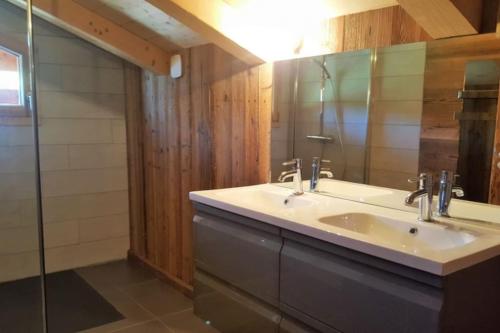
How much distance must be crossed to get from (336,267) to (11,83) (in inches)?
106

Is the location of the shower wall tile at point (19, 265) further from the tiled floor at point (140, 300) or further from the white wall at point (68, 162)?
the tiled floor at point (140, 300)

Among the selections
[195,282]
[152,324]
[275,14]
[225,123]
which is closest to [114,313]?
[152,324]

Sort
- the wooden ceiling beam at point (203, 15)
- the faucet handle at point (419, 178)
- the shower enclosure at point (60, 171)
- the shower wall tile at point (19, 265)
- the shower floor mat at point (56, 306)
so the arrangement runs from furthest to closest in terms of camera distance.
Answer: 1. the shower wall tile at point (19, 265)
2. the shower enclosure at point (60, 171)
3. the shower floor mat at point (56, 306)
4. the wooden ceiling beam at point (203, 15)
5. the faucet handle at point (419, 178)

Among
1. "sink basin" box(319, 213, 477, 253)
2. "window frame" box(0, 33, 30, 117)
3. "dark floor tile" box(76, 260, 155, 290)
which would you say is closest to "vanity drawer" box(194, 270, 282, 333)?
"sink basin" box(319, 213, 477, 253)

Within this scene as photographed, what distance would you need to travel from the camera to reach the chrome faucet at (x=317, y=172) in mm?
2153

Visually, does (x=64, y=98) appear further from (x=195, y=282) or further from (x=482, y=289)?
(x=482, y=289)

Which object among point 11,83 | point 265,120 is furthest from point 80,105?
point 265,120

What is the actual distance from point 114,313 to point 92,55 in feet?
6.30

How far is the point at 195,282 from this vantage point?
2225mm

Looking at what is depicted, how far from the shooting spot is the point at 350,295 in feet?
4.52

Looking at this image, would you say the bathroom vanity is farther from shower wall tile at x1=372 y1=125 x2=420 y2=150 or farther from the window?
the window

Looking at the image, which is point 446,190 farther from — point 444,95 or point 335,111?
point 335,111

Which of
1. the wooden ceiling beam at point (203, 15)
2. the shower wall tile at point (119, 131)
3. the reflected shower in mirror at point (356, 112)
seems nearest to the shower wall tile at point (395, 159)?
the reflected shower in mirror at point (356, 112)

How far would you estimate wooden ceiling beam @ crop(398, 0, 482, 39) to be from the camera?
4.88 feet
